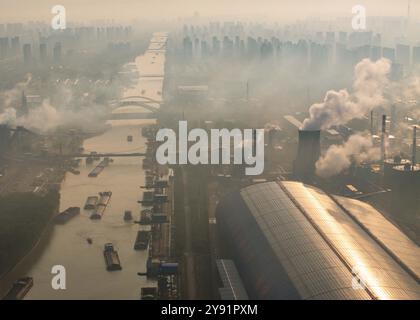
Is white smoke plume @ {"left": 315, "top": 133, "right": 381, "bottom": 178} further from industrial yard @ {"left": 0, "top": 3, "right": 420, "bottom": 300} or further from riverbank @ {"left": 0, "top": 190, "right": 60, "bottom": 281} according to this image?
riverbank @ {"left": 0, "top": 190, "right": 60, "bottom": 281}

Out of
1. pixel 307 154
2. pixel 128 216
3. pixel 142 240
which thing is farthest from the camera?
pixel 307 154

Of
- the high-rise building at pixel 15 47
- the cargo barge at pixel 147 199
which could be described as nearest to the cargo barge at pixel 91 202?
the cargo barge at pixel 147 199

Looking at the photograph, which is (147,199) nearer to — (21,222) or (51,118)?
(21,222)

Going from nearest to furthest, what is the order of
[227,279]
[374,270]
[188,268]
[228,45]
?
[374,270] < [227,279] < [188,268] < [228,45]

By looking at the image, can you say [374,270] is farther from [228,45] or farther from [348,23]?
[348,23]

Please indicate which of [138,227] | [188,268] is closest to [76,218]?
Answer: [138,227]

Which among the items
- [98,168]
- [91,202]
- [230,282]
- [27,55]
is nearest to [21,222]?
[91,202]

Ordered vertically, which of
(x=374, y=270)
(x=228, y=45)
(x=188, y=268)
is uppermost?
(x=228, y=45)

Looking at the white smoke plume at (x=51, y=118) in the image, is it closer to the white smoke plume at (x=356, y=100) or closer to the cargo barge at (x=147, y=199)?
the cargo barge at (x=147, y=199)
